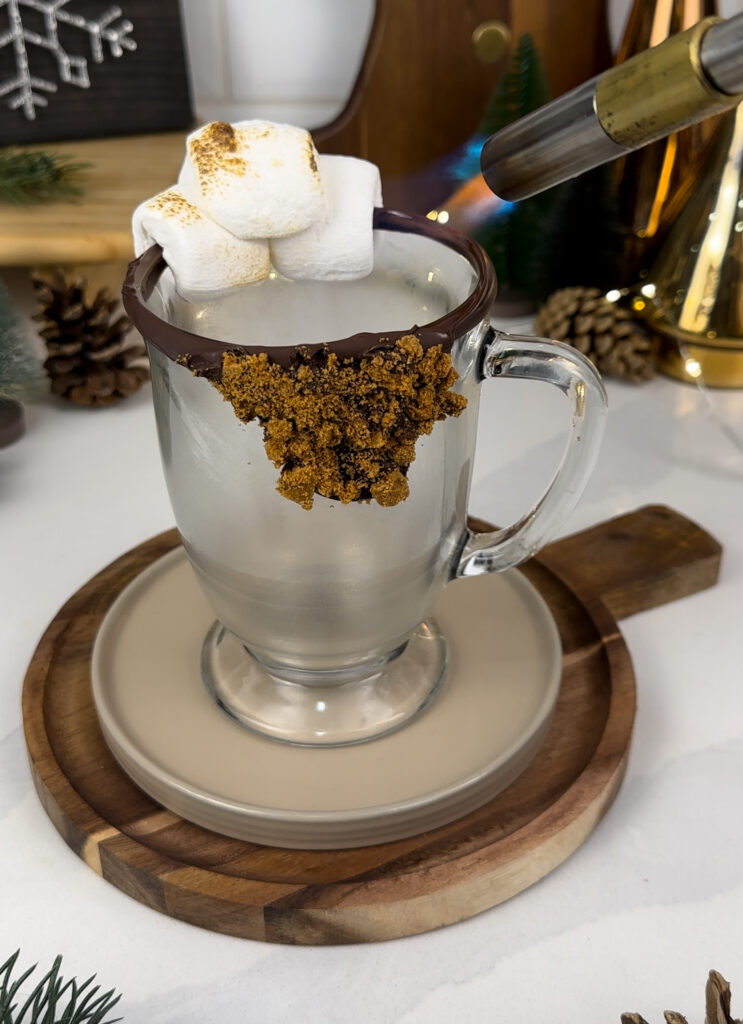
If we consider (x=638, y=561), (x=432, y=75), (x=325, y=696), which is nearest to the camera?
(x=325, y=696)

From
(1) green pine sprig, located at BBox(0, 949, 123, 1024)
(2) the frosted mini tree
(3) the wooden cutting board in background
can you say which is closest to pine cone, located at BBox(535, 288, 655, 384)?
(3) the wooden cutting board in background

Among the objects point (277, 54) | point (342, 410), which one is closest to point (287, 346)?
point (342, 410)

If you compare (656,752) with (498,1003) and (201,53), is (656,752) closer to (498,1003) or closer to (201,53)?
(498,1003)

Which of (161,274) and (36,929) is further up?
(161,274)

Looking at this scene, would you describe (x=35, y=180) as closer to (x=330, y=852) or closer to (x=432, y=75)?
(x=432, y=75)

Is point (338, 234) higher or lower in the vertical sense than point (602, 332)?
higher

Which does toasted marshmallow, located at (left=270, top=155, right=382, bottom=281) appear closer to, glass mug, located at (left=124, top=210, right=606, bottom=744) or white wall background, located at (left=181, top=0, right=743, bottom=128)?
glass mug, located at (left=124, top=210, right=606, bottom=744)

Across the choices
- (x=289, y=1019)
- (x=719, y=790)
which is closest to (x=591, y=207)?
(x=719, y=790)
